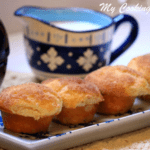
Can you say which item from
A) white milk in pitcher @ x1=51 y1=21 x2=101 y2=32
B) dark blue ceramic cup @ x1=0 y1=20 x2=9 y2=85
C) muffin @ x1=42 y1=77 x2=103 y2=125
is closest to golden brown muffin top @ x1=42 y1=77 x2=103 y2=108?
muffin @ x1=42 y1=77 x2=103 y2=125

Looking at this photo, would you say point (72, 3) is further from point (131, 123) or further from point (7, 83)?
point (131, 123)

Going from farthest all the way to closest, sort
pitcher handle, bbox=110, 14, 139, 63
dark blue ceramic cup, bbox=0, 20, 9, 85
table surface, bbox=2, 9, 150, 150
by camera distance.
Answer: table surface, bbox=2, 9, 150, 150, pitcher handle, bbox=110, 14, 139, 63, dark blue ceramic cup, bbox=0, 20, 9, 85

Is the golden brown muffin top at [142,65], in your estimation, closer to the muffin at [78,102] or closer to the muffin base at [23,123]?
the muffin at [78,102]

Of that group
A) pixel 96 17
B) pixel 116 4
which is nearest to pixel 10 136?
pixel 96 17

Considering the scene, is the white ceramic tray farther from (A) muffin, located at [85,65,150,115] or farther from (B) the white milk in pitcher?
(B) the white milk in pitcher

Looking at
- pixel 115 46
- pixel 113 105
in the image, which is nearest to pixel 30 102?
pixel 113 105

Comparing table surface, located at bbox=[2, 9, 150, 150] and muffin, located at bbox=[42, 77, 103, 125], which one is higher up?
muffin, located at bbox=[42, 77, 103, 125]

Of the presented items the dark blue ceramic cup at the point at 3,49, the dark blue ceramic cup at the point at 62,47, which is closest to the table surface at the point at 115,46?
the dark blue ceramic cup at the point at 62,47

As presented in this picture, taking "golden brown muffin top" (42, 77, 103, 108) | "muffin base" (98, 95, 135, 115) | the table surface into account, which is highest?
"golden brown muffin top" (42, 77, 103, 108)
